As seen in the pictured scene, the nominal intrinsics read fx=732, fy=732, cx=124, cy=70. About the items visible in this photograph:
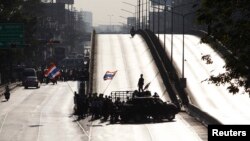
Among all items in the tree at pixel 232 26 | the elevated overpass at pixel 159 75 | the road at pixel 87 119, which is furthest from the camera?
the elevated overpass at pixel 159 75

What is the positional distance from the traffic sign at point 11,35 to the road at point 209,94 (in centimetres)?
1898

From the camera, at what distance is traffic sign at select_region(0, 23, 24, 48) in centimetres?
7719

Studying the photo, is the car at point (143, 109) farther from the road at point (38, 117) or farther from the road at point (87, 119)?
the road at point (38, 117)

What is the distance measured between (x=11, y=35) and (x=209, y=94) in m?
21.9

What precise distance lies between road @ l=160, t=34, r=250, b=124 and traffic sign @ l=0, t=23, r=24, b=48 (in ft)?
62.3

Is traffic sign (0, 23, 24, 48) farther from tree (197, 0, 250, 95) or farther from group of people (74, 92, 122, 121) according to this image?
tree (197, 0, 250, 95)

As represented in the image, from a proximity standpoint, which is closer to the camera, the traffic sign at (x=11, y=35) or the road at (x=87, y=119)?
the road at (x=87, y=119)

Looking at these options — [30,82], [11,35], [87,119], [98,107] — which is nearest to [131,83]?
[11,35]

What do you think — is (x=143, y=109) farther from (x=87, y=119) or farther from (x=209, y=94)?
(x=209, y=94)

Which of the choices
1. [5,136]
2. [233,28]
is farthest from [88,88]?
[233,28]

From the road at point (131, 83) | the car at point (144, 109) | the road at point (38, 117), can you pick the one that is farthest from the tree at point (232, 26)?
the car at point (144, 109)

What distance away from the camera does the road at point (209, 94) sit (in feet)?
186

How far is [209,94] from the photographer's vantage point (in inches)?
2931

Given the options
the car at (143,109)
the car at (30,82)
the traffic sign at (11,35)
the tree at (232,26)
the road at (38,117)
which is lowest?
the car at (30,82)
